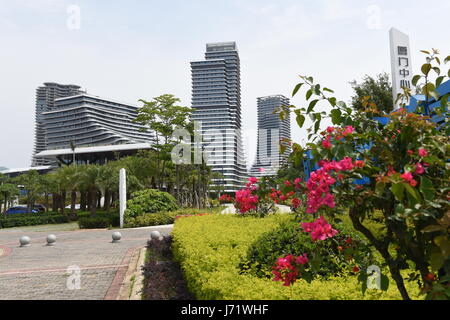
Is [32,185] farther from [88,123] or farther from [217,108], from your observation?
[217,108]

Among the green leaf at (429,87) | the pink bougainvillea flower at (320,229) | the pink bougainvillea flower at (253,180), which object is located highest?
the green leaf at (429,87)

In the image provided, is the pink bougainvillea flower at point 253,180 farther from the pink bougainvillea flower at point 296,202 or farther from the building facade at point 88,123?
the building facade at point 88,123

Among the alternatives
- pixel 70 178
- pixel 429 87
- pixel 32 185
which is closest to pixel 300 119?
pixel 429 87

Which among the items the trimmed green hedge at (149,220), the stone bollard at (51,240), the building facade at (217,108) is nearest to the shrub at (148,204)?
the trimmed green hedge at (149,220)

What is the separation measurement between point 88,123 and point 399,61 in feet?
354

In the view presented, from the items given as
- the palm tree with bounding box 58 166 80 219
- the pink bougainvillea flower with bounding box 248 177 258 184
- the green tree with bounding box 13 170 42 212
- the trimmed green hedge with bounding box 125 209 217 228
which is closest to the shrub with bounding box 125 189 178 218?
the trimmed green hedge with bounding box 125 209 217 228

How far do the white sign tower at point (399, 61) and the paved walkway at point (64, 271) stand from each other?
546 inches

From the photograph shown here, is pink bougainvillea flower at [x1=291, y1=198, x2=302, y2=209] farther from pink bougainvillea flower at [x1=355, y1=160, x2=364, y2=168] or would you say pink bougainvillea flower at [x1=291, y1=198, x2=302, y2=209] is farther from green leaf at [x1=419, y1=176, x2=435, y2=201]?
green leaf at [x1=419, y1=176, x2=435, y2=201]

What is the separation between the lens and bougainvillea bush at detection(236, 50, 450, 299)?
1857 millimetres

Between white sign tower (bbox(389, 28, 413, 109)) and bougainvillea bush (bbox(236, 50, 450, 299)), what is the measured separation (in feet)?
52.8

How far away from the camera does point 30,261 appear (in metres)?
9.85

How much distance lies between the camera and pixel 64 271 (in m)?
8.13

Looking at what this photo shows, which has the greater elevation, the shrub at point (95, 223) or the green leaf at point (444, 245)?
the green leaf at point (444, 245)

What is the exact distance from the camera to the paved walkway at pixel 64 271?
6.23 m
